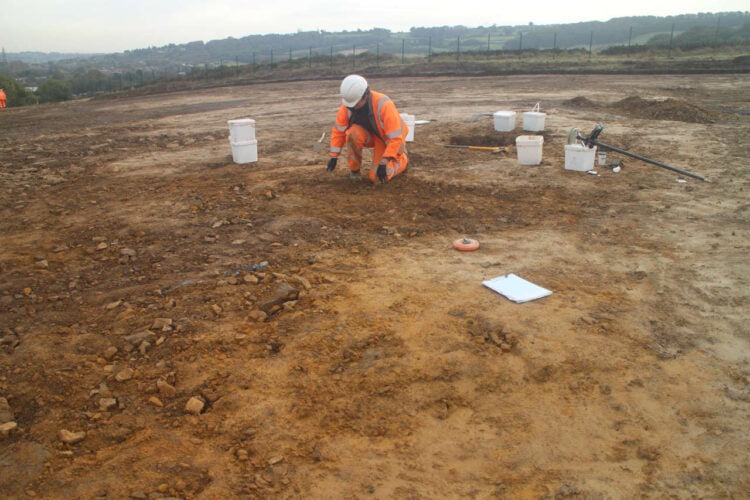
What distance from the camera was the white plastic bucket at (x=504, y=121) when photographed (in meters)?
9.84

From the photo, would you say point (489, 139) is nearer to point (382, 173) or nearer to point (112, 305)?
point (382, 173)

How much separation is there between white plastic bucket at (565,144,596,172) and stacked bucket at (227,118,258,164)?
14.4ft

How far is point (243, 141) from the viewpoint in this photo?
8062 millimetres

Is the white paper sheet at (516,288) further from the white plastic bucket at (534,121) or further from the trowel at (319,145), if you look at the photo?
the white plastic bucket at (534,121)

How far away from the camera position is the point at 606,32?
206ft

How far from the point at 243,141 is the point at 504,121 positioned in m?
4.61

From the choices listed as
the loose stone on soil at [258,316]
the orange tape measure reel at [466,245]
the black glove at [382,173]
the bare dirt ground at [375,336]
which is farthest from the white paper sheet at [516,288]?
the black glove at [382,173]

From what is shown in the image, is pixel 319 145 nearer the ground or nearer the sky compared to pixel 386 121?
nearer the ground

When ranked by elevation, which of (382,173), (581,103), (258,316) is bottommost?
(258,316)

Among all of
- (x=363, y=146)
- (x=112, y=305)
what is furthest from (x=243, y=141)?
(x=112, y=305)

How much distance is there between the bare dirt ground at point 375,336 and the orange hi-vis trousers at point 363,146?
0.24 metres

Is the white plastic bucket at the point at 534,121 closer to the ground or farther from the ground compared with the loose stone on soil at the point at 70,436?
farther from the ground

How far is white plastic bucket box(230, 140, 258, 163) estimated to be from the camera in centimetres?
803

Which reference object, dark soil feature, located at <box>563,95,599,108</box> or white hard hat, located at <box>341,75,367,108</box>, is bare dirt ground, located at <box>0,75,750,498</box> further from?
dark soil feature, located at <box>563,95,599,108</box>
